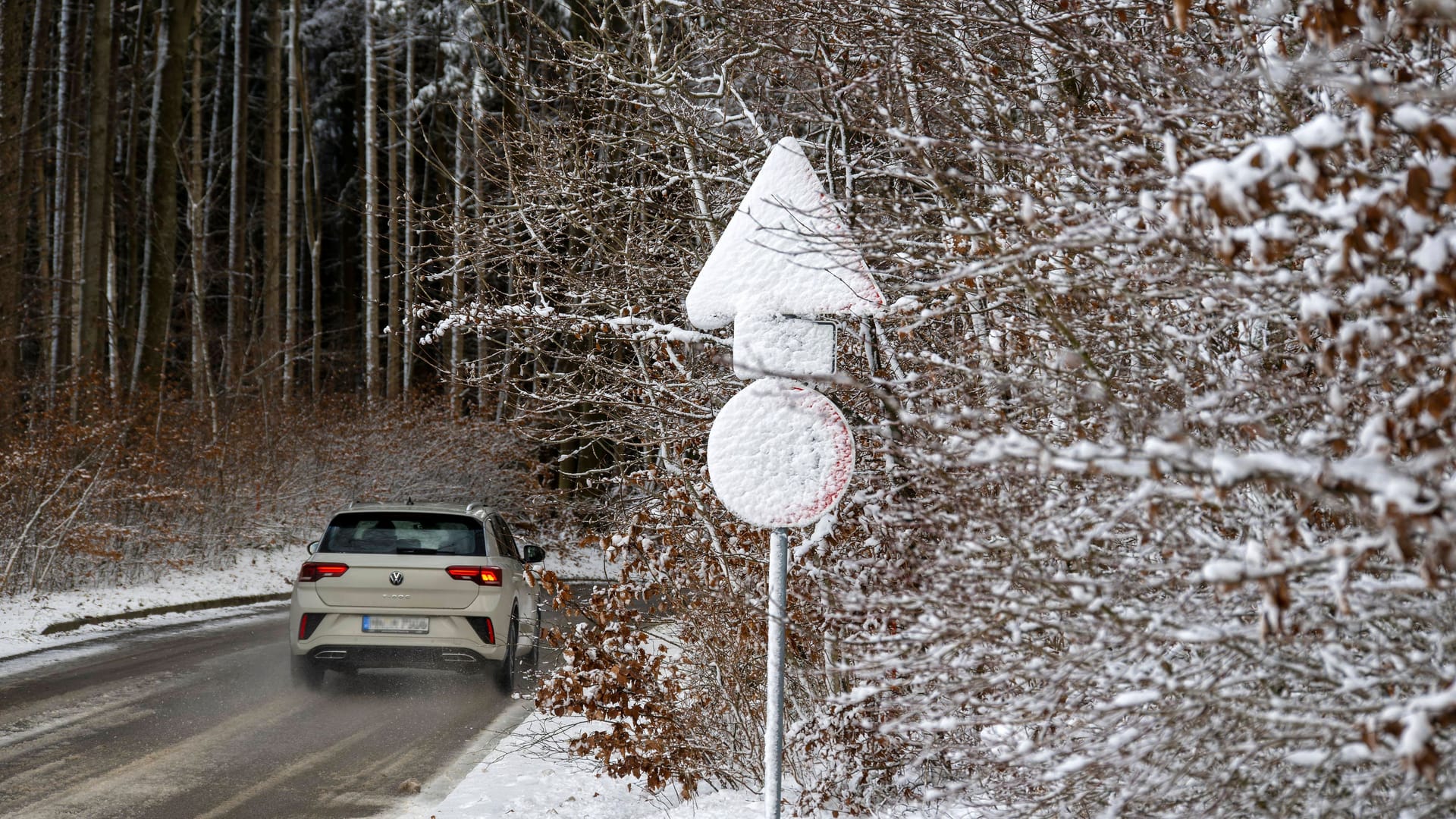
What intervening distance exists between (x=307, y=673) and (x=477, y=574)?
178 cm

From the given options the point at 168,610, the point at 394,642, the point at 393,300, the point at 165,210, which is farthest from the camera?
the point at 393,300

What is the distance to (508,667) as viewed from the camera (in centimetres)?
1184

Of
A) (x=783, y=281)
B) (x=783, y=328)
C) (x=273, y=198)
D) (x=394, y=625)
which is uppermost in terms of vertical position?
(x=273, y=198)

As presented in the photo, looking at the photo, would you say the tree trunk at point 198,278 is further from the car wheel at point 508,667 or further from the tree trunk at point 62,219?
the car wheel at point 508,667

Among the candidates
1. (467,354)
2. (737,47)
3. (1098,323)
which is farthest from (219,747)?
(467,354)

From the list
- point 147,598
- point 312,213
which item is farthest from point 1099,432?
point 312,213

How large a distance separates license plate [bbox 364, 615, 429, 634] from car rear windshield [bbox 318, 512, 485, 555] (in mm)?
541

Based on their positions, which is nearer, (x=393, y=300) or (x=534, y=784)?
(x=534, y=784)

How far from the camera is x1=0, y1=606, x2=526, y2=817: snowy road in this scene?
7.64m

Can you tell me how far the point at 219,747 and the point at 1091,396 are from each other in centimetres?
772

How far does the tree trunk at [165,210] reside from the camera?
25.2 meters

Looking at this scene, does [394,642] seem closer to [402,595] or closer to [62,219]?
[402,595]

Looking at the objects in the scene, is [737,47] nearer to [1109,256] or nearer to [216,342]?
[1109,256]

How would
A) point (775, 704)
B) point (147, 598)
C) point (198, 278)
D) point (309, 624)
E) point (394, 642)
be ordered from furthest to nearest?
point (198, 278) < point (147, 598) < point (309, 624) < point (394, 642) < point (775, 704)
